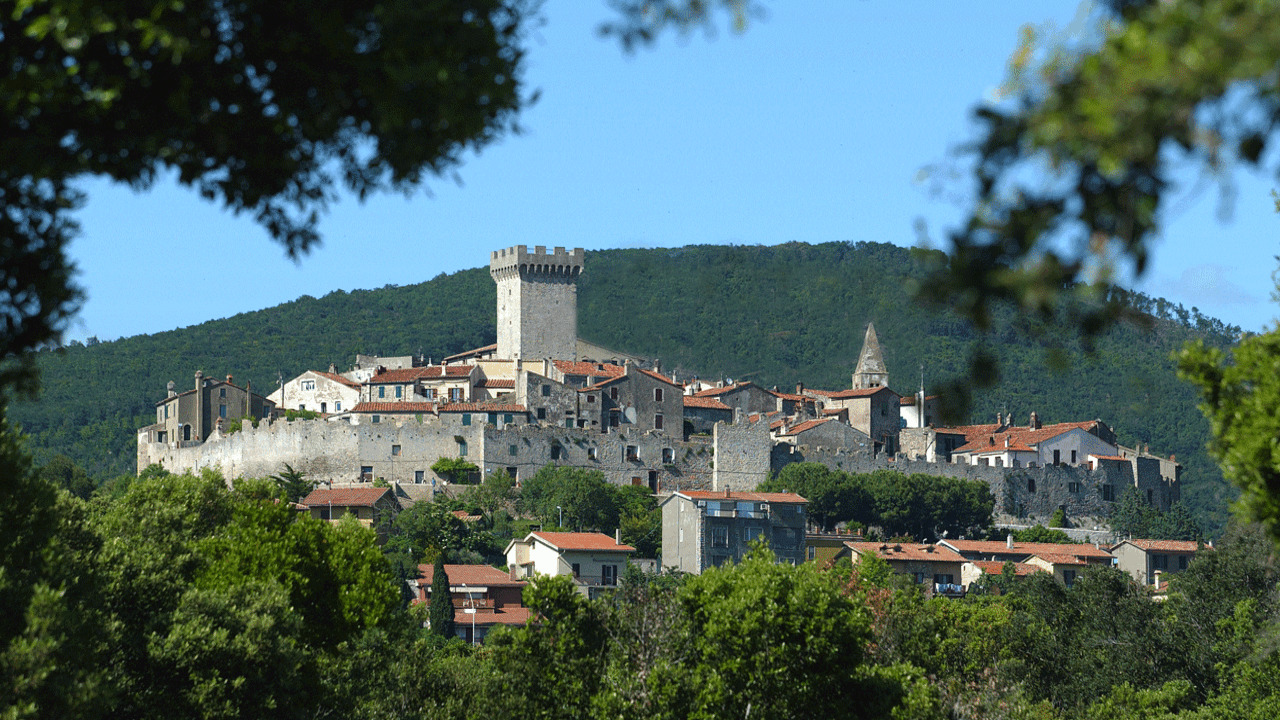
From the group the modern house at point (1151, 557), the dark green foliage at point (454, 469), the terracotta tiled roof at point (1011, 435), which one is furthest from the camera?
the terracotta tiled roof at point (1011, 435)

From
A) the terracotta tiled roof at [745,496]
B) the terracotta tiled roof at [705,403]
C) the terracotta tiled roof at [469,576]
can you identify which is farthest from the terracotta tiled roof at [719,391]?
the terracotta tiled roof at [469,576]

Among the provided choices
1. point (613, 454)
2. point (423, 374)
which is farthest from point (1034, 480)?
point (423, 374)

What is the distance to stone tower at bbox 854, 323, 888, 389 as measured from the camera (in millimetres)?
103312

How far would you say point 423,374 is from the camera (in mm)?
92875

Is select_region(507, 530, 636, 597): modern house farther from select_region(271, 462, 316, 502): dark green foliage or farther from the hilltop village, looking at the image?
select_region(271, 462, 316, 502): dark green foliage

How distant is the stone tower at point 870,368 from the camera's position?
10331 centimetres

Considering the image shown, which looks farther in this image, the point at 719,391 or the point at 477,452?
the point at 719,391

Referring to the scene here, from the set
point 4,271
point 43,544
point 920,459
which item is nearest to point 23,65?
point 4,271

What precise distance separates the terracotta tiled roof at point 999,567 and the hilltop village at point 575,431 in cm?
1113

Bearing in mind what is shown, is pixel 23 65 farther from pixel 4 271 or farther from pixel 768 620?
pixel 768 620

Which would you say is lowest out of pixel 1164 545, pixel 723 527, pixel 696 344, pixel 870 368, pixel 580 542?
pixel 1164 545

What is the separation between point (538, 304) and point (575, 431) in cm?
1630

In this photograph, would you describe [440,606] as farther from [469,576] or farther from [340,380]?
[340,380]

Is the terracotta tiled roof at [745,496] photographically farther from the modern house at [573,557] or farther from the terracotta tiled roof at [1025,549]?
the terracotta tiled roof at [1025,549]
